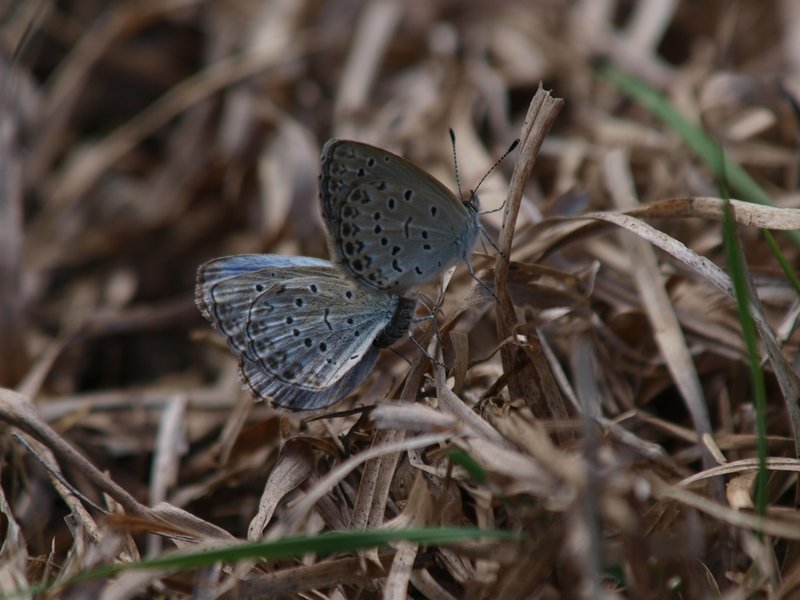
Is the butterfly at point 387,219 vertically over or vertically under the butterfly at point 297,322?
over

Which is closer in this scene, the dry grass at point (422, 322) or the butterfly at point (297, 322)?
the dry grass at point (422, 322)

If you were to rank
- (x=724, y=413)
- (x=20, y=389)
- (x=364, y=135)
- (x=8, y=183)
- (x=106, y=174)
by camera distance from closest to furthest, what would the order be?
1. (x=724, y=413)
2. (x=20, y=389)
3. (x=8, y=183)
4. (x=364, y=135)
5. (x=106, y=174)

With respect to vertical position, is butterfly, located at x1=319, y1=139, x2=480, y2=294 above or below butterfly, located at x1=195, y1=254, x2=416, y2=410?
above

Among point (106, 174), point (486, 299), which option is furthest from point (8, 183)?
point (486, 299)

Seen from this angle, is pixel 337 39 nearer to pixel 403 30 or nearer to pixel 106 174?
pixel 403 30

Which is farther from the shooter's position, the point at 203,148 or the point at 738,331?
the point at 203,148
